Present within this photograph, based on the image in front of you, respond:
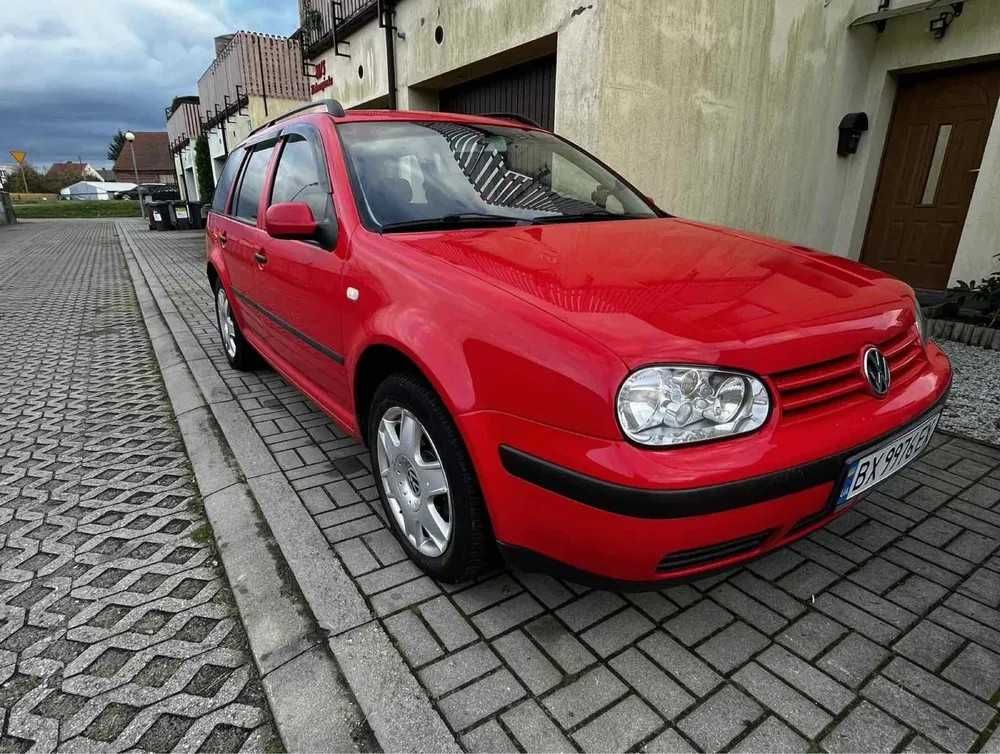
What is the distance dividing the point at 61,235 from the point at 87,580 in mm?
25065

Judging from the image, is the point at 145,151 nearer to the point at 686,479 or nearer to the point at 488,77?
the point at 488,77

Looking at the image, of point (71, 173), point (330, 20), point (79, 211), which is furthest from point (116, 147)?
point (330, 20)

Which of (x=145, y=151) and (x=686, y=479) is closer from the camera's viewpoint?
(x=686, y=479)

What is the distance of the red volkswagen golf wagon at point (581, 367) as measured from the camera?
56.6 inches

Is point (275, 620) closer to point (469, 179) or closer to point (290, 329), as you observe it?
point (290, 329)

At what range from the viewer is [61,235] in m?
21.6

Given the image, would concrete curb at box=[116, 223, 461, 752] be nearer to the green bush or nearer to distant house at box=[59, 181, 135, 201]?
the green bush

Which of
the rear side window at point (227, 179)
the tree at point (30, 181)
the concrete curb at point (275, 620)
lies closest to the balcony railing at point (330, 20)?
the rear side window at point (227, 179)

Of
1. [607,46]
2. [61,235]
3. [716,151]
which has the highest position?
[607,46]

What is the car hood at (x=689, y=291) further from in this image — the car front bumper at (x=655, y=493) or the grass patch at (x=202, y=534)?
the grass patch at (x=202, y=534)

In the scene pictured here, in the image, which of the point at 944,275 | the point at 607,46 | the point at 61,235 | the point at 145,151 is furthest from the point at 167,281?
the point at 145,151

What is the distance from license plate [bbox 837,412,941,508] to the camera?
5.37 ft

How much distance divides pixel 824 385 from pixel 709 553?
1.91 feet

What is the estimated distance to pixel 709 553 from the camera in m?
1.54
